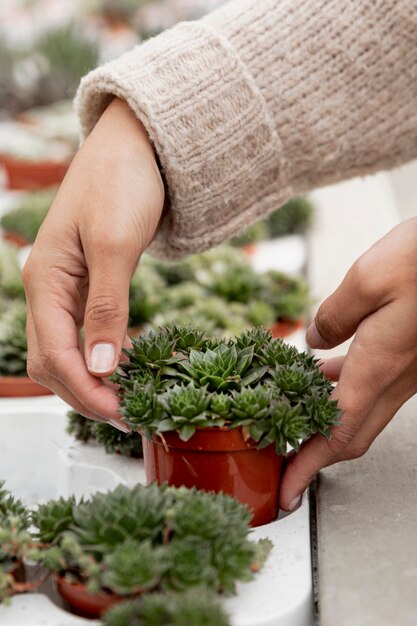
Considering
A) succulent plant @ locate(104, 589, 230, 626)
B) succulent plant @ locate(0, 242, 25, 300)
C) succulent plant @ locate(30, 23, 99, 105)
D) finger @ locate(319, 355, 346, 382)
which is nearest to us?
succulent plant @ locate(104, 589, 230, 626)

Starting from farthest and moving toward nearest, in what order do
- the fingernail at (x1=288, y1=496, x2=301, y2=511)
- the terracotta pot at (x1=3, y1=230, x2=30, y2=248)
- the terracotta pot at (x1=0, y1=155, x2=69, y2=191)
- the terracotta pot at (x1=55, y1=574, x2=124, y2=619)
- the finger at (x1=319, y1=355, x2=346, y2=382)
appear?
the terracotta pot at (x1=0, y1=155, x2=69, y2=191), the terracotta pot at (x1=3, y1=230, x2=30, y2=248), the finger at (x1=319, y1=355, x2=346, y2=382), the fingernail at (x1=288, y1=496, x2=301, y2=511), the terracotta pot at (x1=55, y1=574, x2=124, y2=619)

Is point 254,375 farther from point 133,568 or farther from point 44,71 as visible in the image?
point 44,71

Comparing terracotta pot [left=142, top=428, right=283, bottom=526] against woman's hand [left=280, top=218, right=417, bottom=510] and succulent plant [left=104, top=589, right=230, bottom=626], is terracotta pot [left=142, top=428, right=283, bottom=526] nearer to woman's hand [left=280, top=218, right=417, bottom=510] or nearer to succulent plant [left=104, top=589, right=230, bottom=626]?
woman's hand [left=280, top=218, right=417, bottom=510]

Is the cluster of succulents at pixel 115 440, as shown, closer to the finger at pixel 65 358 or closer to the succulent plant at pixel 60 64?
the finger at pixel 65 358

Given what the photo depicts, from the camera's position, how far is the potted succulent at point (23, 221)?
3006 mm

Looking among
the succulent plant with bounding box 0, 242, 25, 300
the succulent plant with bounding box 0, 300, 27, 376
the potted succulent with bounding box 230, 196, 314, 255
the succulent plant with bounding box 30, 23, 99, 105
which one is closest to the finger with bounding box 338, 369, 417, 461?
the succulent plant with bounding box 0, 300, 27, 376

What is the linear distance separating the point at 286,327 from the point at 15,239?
111 centimetres

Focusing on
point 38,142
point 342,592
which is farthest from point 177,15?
point 342,592

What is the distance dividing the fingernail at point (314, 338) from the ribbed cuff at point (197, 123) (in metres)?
0.29

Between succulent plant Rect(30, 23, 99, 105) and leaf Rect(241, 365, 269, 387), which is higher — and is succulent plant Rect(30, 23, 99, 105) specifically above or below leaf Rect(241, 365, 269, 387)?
above

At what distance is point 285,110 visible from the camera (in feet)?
5.39

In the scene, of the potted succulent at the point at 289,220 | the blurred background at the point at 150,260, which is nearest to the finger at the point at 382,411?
the blurred background at the point at 150,260

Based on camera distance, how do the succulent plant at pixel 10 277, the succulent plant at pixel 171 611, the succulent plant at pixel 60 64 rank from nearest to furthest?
the succulent plant at pixel 171 611 → the succulent plant at pixel 10 277 → the succulent plant at pixel 60 64

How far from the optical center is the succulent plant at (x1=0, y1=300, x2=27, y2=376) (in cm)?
206
